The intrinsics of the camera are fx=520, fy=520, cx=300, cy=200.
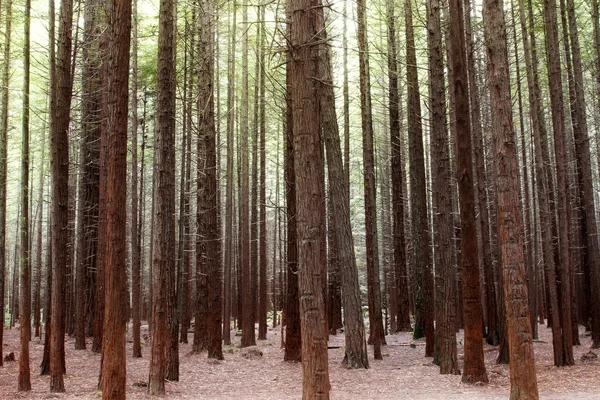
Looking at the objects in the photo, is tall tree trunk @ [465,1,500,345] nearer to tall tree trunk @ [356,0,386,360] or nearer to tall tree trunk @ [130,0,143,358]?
tall tree trunk @ [356,0,386,360]

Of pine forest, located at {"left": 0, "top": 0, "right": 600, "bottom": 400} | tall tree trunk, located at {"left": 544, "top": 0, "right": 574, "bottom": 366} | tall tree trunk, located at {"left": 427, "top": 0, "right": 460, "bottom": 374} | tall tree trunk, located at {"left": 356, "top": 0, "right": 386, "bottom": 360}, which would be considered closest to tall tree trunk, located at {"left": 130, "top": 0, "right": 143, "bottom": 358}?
pine forest, located at {"left": 0, "top": 0, "right": 600, "bottom": 400}

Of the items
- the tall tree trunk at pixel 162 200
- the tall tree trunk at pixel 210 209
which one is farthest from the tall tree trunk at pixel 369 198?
the tall tree trunk at pixel 162 200

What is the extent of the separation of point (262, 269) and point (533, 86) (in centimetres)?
1323

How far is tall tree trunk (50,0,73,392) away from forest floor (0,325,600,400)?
2.34ft

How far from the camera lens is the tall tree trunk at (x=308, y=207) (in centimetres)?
558

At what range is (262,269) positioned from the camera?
21.8 m

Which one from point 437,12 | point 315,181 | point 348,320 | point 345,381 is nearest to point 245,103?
point 437,12

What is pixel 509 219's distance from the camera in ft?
22.8

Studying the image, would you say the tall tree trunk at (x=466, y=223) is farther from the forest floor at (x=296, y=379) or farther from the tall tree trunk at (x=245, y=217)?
the tall tree trunk at (x=245, y=217)

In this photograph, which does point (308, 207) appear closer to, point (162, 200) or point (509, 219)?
point (509, 219)

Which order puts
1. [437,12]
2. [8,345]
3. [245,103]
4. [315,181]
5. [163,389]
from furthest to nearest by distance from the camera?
[8,345]
[245,103]
[437,12]
[163,389]
[315,181]

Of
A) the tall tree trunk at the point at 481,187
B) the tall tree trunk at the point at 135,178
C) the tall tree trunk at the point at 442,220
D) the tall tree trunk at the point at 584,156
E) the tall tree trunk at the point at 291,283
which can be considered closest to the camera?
the tall tree trunk at the point at 442,220

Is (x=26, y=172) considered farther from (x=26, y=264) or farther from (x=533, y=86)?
(x=533, y=86)

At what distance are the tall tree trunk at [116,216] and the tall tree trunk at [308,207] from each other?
225 cm
